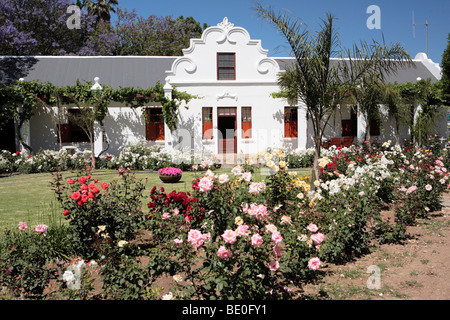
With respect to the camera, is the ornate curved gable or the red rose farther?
the ornate curved gable

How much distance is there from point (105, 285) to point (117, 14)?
101 ft

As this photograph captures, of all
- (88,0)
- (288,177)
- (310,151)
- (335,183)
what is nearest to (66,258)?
(288,177)

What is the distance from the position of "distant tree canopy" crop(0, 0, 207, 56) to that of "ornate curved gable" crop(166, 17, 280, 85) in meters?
12.3

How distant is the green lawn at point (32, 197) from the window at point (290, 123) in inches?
260

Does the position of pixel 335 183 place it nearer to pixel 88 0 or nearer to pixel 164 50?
pixel 164 50

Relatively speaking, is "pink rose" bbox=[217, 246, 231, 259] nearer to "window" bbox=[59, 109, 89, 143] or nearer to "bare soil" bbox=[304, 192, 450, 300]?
"bare soil" bbox=[304, 192, 450, 300]

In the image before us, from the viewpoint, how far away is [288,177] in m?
5.64

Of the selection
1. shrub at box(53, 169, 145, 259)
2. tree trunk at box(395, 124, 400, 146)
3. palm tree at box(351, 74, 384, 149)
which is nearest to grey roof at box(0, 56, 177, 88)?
palm tree at box(351, 74, 384, 149)

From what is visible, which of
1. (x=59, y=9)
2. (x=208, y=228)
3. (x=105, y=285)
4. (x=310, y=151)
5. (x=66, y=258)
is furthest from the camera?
(x=59, y=9)

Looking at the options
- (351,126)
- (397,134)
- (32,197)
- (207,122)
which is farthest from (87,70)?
(397,134)

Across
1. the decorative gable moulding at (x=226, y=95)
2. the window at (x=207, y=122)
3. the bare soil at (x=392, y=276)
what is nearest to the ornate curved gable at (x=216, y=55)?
the decorative gable moulding at (x=226, y=95)

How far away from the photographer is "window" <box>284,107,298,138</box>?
17.2 meters

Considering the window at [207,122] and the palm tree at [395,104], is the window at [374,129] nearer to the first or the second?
the palm tree at [395,104]

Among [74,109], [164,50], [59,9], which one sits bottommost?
[74,109]
